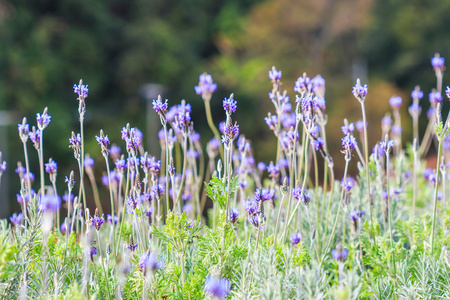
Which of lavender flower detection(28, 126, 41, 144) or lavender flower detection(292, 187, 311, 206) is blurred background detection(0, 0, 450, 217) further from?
lavender flower detection(292, 187, 311, 206)

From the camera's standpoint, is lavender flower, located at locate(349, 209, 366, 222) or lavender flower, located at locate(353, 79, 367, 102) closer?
lavender flower, located at locate(353, 79, 367, 102)

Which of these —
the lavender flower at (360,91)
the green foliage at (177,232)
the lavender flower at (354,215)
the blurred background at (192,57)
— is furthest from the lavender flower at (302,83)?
the blurred background at (192,57)

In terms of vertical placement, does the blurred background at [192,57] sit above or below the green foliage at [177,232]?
above

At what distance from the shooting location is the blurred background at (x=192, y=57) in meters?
10.2

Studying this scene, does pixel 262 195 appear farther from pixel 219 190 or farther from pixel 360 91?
pixel 360 91

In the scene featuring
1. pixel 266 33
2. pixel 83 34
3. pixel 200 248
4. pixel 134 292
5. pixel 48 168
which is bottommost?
pixel 134 292

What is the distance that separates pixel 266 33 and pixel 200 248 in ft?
49.3

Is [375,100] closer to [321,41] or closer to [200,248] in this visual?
[321,41]

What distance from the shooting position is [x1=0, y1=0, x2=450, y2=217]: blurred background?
1019 cm

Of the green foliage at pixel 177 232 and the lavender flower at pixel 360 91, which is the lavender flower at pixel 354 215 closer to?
the lavender flower at pixel 360 91

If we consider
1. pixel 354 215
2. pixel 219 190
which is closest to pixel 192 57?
pixel 354 215

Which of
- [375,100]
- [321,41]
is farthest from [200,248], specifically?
[321,41]

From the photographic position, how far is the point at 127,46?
12.3 meters

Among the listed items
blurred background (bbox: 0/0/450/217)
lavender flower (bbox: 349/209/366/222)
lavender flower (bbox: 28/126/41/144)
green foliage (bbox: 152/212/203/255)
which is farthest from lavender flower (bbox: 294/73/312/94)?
blurred background (bbox: 0/0/450/217)
